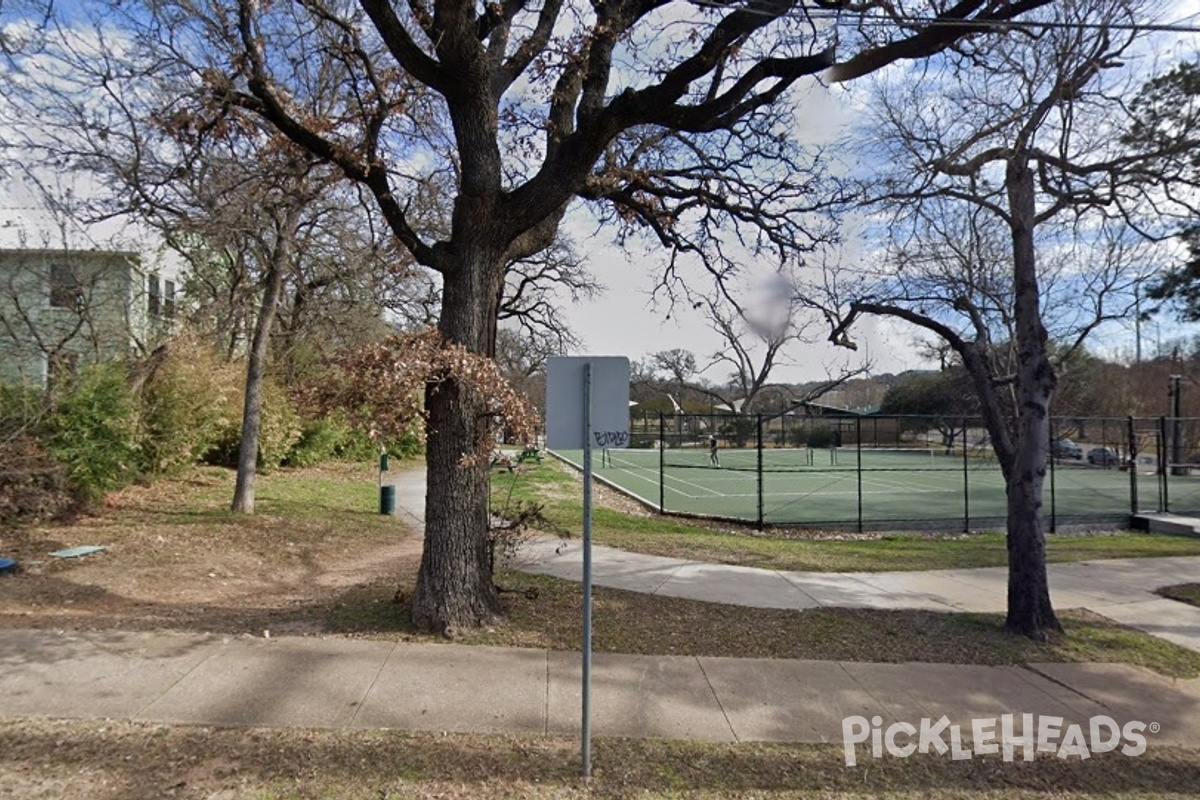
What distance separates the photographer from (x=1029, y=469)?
→ 6.43 metres

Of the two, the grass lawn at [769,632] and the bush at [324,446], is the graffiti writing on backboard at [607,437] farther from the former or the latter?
the bush at [324,446]

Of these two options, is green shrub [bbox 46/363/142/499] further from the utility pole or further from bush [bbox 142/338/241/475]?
the utility pole

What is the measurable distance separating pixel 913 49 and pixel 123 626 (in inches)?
348

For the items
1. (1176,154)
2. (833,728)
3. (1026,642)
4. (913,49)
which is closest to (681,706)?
(833,728)

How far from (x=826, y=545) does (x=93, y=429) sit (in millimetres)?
12976

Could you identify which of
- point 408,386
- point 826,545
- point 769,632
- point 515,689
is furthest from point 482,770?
point 826,545

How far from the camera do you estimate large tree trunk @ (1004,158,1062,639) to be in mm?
6309

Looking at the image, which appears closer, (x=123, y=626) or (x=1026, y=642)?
(x=123, y=626)

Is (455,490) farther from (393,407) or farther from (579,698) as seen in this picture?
(579,698)

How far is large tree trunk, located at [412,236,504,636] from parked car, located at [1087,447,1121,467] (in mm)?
23764

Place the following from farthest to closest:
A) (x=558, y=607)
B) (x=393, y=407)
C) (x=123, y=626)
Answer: (x=558, y=607) < (x=123, y=626) < (x=393, y=407)

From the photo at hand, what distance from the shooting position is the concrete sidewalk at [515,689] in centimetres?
404

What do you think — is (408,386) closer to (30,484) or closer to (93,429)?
(30,484)

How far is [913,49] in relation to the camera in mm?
6121
